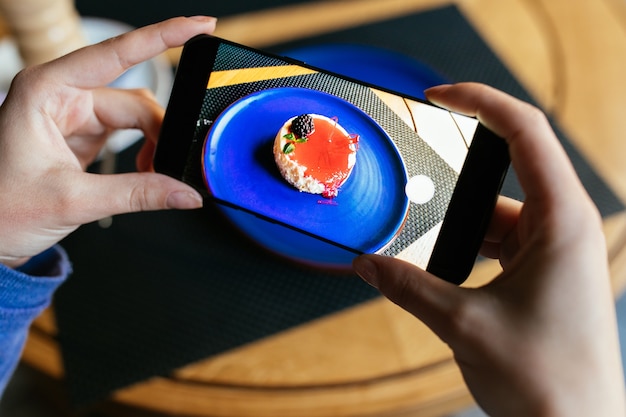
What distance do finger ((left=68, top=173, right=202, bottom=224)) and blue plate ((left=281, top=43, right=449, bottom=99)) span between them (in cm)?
30

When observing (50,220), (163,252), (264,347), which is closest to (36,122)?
(50,220)

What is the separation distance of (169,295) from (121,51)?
27 cm

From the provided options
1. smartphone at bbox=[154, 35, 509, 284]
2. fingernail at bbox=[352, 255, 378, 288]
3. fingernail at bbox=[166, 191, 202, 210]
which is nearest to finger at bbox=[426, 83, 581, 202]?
smartphone at bbox=[154, 35, 509, 284]

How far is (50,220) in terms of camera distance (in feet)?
1.62

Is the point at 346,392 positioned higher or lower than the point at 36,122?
lower

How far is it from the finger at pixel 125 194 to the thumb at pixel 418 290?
0.18 metres

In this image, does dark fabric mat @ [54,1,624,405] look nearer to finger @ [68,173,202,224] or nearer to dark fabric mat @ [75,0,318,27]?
finger @ [68,173,202,224]

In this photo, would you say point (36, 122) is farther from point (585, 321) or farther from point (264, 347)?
point (585, 321)

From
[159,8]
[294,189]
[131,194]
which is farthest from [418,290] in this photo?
[159,8]

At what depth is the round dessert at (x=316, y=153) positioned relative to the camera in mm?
518

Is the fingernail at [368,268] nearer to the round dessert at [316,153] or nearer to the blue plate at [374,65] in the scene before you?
the round dessert at [316,153]

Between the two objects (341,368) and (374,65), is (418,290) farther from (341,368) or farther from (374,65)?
(374,65)

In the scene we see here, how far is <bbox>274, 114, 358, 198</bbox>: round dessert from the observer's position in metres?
0.52

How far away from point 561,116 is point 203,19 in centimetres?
49
